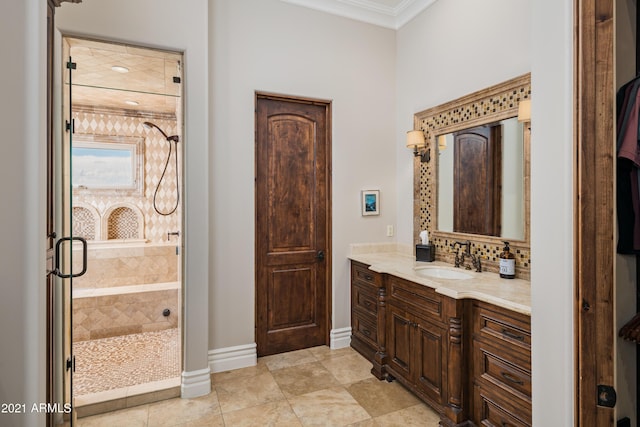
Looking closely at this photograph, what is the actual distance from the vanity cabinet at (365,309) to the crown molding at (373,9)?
2.42 meters

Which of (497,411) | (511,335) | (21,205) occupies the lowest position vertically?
(497,411)

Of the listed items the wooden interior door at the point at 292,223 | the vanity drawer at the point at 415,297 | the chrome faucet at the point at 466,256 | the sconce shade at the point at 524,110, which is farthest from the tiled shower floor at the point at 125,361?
the sconce shade at the point at 524,110

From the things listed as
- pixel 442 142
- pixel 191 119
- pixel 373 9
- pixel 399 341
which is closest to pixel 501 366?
pixel 399 341

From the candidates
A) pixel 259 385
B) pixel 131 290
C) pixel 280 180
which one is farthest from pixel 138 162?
pixel 259 385

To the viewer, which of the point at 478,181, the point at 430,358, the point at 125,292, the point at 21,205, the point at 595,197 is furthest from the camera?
the point at 125,292

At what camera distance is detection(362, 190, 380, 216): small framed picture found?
11.5ft

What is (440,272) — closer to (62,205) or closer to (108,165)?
(62,205)

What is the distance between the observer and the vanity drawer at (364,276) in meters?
2.93

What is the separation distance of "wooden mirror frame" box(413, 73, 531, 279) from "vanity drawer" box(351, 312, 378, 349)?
2.74ft

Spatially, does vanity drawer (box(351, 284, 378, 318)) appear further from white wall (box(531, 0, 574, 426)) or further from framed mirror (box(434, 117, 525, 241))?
white wall (box(531, 0, 574, 426))

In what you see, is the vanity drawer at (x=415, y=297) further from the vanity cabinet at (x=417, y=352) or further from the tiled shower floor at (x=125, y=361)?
the tiled shower floor at (x=125, y=361)

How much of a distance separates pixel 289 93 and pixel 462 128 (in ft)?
5.05

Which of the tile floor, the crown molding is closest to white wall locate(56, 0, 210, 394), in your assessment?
the tile floor

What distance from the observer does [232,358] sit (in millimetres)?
3006
